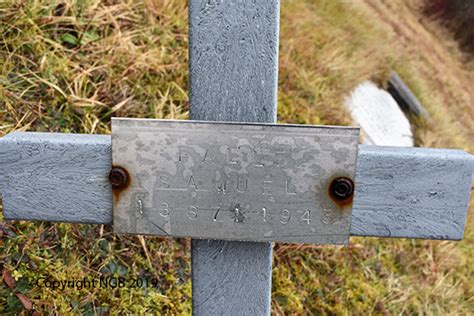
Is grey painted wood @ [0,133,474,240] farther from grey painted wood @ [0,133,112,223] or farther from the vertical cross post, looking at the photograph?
the vertical cross post

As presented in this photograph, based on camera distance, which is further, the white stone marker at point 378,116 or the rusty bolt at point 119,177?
the white stone marker at point 378,116

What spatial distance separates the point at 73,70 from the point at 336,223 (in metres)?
1.86

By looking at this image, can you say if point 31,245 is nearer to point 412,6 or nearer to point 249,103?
point 249,103

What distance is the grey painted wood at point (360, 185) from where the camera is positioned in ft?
3.38

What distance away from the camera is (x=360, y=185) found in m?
1.04

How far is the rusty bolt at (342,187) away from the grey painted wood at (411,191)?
38mm

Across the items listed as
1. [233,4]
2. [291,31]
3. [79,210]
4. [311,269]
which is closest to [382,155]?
[233,4]

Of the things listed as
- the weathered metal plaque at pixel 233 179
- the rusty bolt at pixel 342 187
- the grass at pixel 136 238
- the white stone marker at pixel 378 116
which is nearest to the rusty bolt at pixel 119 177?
the weathered metal plaque at pixel 233 179

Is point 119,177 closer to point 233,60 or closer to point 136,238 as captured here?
point 233,60

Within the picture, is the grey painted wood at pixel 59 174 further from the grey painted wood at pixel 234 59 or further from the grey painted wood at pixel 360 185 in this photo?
the grey painted wood at pixel 234 59

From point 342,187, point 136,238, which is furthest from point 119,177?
point 136,238

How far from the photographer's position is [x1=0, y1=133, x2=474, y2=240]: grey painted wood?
1.03 meters

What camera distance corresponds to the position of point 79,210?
1106mm

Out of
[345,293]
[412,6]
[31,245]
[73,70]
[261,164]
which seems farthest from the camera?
[412,6]
